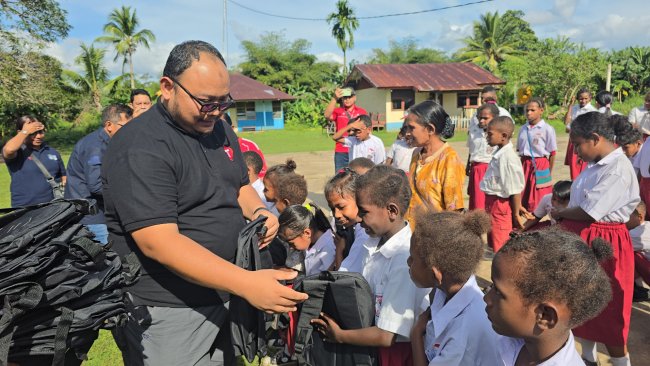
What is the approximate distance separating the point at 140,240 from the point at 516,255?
1.41 metres

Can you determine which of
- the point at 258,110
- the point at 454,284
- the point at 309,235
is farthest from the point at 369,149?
the point at 258,110

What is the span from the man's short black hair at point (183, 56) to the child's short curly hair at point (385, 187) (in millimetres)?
1054

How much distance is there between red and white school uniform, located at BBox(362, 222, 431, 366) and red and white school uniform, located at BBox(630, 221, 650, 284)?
2617 mm

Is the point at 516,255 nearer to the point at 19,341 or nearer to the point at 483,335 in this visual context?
the point at 483,335

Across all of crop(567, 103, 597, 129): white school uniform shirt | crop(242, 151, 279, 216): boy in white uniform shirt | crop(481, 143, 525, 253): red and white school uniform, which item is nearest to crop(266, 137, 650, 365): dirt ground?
crop(481, 143, 525, 253): red and white school uniform

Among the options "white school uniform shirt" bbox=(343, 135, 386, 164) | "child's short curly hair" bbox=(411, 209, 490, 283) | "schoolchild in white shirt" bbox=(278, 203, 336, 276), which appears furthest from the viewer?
"white school uniform shirt" bbox=(343, 135, 386, 164)

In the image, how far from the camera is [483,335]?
6.32ft

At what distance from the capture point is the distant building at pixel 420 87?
1115 inches

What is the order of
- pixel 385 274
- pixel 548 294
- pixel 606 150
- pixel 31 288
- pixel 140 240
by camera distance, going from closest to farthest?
pixel 31 288
pixel 548 294
pixel 140 240
pixel 385 274
pixel 606 150

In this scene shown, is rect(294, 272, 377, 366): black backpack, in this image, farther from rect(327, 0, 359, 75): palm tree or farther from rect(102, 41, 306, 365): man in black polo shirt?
rect(327, 0, 359, 75): palm tree

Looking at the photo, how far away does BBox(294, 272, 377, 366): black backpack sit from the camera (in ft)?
7.12

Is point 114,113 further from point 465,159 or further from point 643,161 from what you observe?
point 465,159

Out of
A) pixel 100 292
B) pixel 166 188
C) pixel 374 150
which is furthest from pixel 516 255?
pixel 374 150

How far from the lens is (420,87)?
1092 inches
